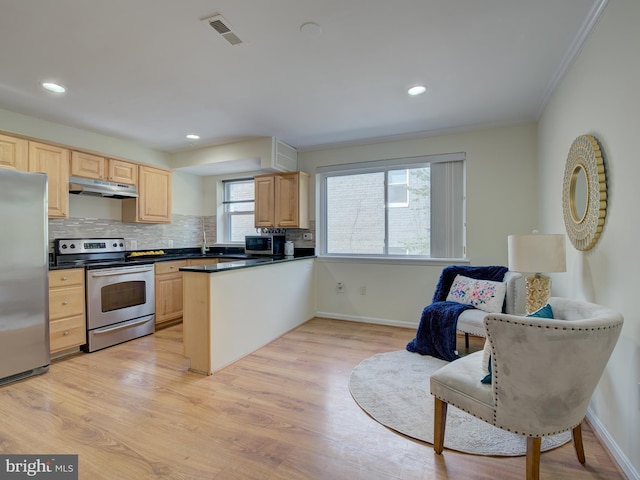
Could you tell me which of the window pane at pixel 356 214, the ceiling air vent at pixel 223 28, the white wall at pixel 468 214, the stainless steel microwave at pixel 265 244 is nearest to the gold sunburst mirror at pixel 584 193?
the white wall at pixel 468 214

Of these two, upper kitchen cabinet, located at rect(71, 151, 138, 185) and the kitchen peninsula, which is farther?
upper kitchen cabinet, located at rect(71, 151, 138, 185)

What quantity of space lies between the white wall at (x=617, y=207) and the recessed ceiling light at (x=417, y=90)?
105cm

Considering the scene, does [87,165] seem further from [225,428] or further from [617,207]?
[617,207]

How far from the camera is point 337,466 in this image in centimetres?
158

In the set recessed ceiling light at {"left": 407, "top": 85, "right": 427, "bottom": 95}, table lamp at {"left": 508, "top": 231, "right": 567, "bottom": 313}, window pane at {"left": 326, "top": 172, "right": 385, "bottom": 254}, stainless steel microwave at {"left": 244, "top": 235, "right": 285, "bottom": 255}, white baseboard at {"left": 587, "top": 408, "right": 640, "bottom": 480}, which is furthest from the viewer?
stainless steel microwave at {"left": 244, "top": 235, "right": 285, "bottom": 255}

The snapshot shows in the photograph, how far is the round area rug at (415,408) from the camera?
68.6 inches

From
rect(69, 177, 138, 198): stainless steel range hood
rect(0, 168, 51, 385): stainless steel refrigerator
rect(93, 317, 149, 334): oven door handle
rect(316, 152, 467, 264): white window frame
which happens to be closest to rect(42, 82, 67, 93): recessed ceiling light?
rect(0, 168, 51, 385): stainless steel refrigerator

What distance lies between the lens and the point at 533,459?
1.34m

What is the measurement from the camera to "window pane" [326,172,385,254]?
4.23m

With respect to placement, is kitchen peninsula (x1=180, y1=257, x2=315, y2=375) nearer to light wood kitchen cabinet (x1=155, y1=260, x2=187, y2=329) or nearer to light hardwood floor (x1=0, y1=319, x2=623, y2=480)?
light hardwood floor (x1=0, y1=319, x2=623, y2=480)

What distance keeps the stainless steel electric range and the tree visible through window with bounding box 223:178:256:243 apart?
62.9 inches

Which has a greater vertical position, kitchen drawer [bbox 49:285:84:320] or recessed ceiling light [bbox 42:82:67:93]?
recessed ceiling light [bbox 42:82:67:93]

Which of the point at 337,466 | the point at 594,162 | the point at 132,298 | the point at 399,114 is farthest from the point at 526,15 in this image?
the point at 132,298

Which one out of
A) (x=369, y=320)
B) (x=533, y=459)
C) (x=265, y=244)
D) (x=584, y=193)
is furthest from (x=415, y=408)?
(x=265, y=244)
